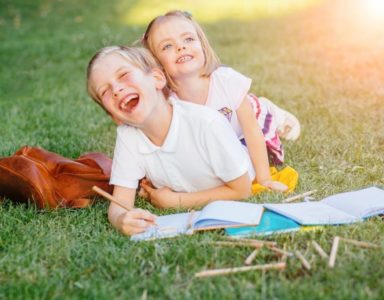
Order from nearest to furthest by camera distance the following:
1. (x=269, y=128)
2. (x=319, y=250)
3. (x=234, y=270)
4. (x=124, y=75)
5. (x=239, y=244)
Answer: (x=234, y=270) < (x=319, y=250) < (x=239, y=244) < (x=124, y=75) < (x=269, y=128)

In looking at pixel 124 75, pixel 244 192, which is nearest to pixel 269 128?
pixel 244 192

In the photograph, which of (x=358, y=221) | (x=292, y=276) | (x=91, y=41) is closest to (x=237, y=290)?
(x=292, y=276)

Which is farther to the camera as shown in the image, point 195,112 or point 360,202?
point 195,112

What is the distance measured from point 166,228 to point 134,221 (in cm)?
15

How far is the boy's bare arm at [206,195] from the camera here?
3344mm

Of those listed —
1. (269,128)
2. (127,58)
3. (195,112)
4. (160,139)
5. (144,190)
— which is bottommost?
(144,190)

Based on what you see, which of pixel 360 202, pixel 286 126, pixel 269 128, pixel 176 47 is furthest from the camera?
pixel 286 126

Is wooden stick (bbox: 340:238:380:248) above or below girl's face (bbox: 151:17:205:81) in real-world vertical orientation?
below

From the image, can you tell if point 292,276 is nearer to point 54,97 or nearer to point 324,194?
point 324,194

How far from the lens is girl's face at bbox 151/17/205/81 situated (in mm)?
3686

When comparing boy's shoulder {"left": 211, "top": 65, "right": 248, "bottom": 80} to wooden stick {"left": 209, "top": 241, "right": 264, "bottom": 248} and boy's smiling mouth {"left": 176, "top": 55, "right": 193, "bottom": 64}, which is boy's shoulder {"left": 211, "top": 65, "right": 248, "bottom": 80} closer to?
boy's smiling mouth {"left": 176, "top": 55, "right": 193, "bottom": 64}

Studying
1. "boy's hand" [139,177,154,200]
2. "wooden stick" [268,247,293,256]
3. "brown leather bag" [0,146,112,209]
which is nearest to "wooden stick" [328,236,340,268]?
"wooden stick" [268,247,293,256]

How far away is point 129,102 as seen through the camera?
325 centimetres

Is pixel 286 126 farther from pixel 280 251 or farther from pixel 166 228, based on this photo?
pixel 280 251
